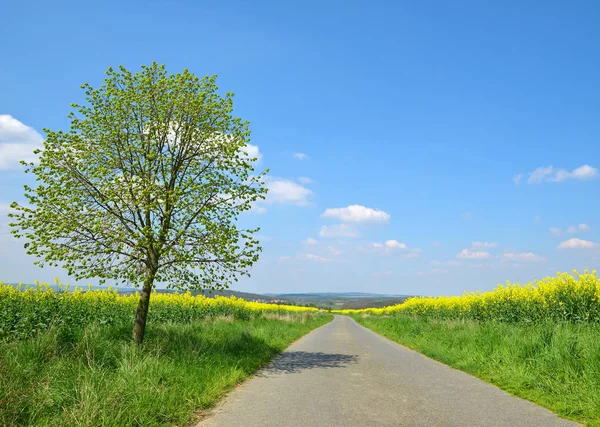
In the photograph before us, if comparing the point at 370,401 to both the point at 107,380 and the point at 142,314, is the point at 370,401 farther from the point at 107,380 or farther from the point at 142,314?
the point at 142,314

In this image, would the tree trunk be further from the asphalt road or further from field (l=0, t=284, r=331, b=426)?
the asphalt road

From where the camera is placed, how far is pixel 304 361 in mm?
12750

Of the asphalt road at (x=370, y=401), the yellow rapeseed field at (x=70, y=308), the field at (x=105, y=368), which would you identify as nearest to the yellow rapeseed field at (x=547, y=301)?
the asphalt road at (x=370, y=401)

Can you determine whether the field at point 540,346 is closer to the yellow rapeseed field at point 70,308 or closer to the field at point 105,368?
the field at point 105,368

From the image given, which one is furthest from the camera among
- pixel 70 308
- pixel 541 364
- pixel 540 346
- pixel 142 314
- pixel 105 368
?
pixel 70 308

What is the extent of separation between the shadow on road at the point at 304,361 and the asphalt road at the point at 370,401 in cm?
6

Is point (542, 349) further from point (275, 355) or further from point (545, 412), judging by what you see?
point (275, 355)

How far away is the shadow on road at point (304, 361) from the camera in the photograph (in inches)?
437

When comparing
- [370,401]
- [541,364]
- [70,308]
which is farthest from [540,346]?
[70,308]

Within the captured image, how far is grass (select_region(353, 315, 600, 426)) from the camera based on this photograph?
705 centimetres

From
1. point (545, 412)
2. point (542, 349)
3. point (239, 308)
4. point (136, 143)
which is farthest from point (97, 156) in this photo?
point (239, 308)

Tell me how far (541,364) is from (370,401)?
427 centimetres

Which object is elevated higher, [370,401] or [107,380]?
[107,380]

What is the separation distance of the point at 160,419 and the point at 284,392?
2.74 meters
